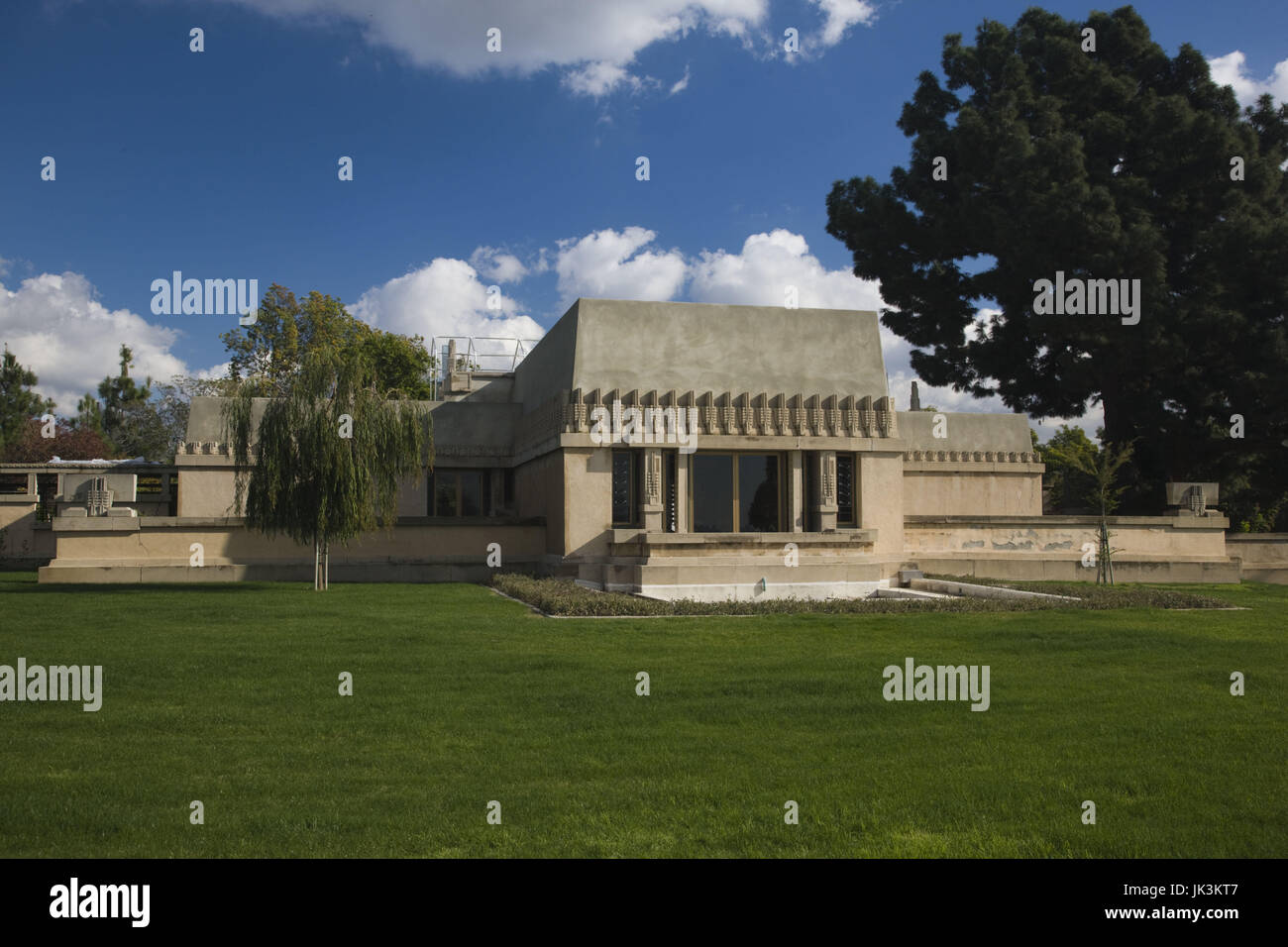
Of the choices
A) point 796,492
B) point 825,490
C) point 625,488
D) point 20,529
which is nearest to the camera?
point 625,488

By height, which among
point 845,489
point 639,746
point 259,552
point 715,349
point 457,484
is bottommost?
point 639,746

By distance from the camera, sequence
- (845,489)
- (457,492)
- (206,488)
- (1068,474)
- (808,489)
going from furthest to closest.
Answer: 1. (1068,474)
2. (457,492)
3. (206,488)
4. (845,489)
5. (808,489)

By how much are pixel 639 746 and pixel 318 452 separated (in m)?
14.7

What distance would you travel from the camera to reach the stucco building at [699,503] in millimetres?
24906

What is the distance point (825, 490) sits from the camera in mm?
26328

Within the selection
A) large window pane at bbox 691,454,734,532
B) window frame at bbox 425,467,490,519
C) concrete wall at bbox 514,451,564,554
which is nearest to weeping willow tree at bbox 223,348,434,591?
concrete wall at bbox 514,451,564,554

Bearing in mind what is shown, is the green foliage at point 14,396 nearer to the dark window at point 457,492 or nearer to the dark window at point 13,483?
the dark window at point 13,483

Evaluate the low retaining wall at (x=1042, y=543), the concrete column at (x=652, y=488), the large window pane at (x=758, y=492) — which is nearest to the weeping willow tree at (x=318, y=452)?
the concrete column at (x=652, y=488)

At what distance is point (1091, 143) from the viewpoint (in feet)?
118

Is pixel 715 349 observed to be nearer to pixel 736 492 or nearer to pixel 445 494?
pixel 736 492

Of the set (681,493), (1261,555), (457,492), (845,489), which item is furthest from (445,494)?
(1261,555)

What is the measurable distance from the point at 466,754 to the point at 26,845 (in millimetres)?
2871
